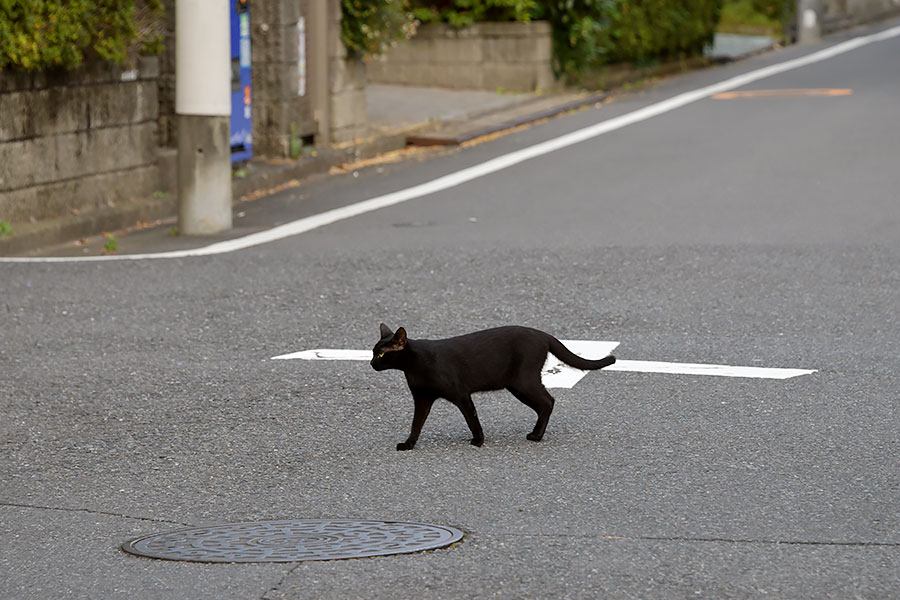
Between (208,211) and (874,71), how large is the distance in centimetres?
1487

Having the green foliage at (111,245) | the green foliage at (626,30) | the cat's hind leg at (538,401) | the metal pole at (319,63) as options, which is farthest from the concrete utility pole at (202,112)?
the green foliage at (626,30)

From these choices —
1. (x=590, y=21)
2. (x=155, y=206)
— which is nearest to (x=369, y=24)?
(x=155, y=206)

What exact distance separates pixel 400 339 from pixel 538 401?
0.66m

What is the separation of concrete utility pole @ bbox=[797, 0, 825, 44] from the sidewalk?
4.74 m

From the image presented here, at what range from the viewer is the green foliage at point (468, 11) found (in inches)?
860

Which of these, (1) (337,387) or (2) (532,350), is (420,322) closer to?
(1) (337,387)

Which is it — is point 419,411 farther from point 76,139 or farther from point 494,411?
point 76,139

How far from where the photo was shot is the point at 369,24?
1728cm

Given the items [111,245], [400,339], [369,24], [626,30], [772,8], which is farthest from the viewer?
[772,8]

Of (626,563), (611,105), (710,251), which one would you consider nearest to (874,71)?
(611,105)

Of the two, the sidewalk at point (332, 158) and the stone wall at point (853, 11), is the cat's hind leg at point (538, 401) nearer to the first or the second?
the sidewalk at point (332, 158)

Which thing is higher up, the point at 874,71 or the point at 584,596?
the point at 874,71

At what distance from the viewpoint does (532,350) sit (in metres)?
6.06

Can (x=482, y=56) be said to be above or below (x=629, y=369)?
above
